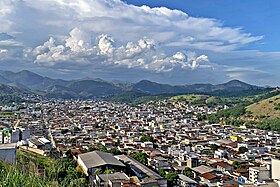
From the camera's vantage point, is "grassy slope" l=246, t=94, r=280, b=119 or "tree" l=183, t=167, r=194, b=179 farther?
"grassy slope" l=246, t=94, r=280, b=119

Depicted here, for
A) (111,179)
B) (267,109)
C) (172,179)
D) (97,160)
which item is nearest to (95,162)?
(97,160)

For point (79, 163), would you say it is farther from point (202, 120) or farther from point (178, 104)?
point (178, 104)

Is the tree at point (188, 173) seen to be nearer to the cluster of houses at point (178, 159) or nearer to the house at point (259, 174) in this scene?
the cluster of houses at point (178, 159)

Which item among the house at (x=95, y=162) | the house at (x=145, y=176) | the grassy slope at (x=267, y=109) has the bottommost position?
the house at (x=145, y=176)

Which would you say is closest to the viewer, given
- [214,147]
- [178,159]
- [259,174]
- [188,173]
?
[259,174]

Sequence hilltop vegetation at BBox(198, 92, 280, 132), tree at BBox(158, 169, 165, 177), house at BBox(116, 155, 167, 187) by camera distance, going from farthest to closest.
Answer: hilltop vegetation at BBox(198, 92, 280, 132)
tree at BBox(158, 169, 165, 177)
house at BBox(116, 155, 167, 187)

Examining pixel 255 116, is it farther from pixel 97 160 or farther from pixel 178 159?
pixel 97 160

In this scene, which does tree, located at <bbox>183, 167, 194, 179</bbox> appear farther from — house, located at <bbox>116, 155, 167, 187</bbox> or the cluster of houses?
house, located at <bbox>116, 155, 167, 187</bbox>

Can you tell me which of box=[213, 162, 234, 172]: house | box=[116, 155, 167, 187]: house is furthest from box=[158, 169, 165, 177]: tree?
box=[213, 162, 234, 172]: house

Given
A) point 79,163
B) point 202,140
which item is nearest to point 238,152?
point 202,140

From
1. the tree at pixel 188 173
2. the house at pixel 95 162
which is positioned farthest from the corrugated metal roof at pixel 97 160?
the tree at pixel 188 173

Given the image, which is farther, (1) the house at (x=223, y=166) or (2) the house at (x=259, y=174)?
(1) the house at (x=223, y=166)
